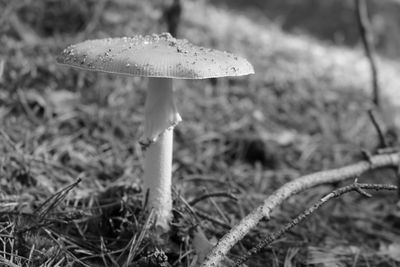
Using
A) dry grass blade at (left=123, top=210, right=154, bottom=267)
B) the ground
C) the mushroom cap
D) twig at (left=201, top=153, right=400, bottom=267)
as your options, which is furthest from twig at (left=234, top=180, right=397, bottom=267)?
the mushroom cap

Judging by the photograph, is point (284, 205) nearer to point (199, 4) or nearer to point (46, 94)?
point (46, 94)

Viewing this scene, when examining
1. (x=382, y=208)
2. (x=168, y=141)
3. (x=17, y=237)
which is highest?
(x=168, y=141)

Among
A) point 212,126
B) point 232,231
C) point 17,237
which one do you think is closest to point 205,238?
point 232,231

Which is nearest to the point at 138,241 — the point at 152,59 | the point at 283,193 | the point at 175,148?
the point at 283,193

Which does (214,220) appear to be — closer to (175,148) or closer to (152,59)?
(152,59)

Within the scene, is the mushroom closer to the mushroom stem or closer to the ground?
the mushroom stem
